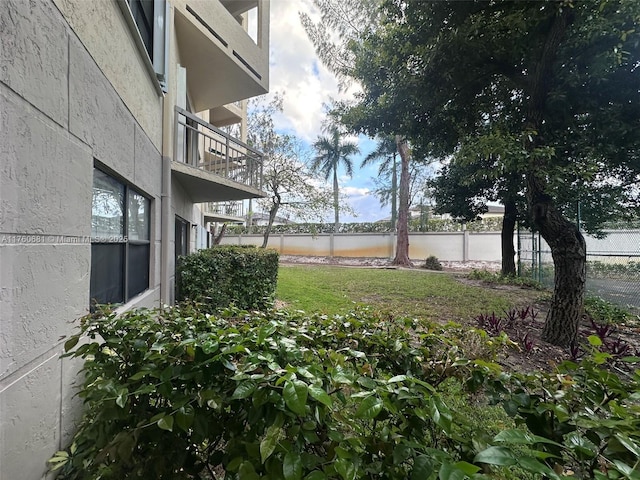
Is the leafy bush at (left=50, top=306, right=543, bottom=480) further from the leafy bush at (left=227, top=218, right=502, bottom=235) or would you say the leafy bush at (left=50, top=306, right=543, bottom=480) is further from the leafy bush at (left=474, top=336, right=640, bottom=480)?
the leafy bush at (left=227, top=218, right=502, bottom=235)

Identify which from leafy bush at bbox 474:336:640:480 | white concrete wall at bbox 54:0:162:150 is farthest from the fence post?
leafy bush at bbox 474:336:640:480

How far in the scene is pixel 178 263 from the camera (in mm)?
6039

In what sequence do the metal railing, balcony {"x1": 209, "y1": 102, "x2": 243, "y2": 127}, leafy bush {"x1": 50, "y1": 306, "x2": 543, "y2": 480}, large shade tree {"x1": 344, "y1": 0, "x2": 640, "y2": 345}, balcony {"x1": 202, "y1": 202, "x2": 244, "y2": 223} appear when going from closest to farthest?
1. leafy bush {"x1": 50, "y1": 306, "x2": 543, "y2": 480}
2. large shade tree {"x1": 344, "y1": 0, "x2": 640, "y2": 345}
3. balcony {"x1": 209, "y1": 102, "x2": 243, "y2": 127}
4. balcony {"x1": 202, "y1": 202, "x2": 244, "y2": 223}
5. the metal railing

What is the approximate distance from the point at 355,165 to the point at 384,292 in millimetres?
18206

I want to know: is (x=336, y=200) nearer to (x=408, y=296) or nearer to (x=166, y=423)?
(x=408, y=296)

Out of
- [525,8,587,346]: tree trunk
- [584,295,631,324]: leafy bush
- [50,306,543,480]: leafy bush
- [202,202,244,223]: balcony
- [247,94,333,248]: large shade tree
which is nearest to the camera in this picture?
[50,306,543,480]: leafy bush

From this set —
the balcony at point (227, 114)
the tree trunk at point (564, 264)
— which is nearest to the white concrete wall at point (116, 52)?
the tree trunk at point (564, 264)

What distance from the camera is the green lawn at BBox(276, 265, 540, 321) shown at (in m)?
6.89

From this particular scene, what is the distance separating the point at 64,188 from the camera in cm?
189

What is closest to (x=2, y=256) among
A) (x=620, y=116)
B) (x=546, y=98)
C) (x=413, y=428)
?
(x=413, y=428)

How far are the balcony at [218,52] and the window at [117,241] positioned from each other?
155 inches

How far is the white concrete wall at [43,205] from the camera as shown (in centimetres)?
143

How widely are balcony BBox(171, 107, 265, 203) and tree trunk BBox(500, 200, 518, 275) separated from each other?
32.3ft

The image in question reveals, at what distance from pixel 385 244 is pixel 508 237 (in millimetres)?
10103
